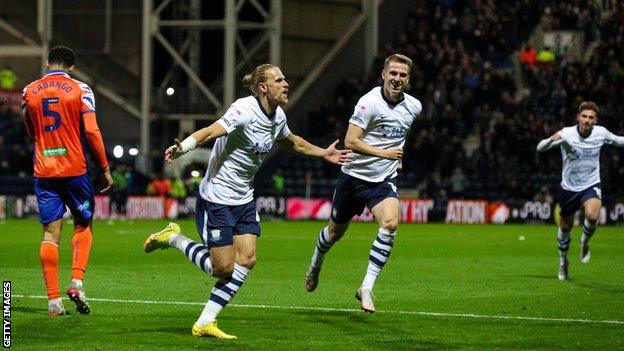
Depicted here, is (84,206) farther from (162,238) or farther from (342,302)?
(342,302)

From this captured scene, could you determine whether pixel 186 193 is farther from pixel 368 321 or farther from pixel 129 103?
pixel 368 321

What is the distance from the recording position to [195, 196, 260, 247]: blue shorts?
466 inches

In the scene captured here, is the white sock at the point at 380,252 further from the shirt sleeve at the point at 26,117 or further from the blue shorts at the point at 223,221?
the shirt sleeve at the point at 26,117

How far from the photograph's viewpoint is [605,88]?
40.0 m

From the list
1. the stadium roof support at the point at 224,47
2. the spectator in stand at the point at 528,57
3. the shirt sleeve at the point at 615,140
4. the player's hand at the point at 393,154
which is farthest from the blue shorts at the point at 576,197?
the stadium roof support at the point at 224,47

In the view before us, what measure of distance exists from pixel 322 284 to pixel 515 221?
23325 millimetres

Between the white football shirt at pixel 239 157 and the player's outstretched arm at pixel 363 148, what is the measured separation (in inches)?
68.6

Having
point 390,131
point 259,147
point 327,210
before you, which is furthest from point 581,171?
point 327,210

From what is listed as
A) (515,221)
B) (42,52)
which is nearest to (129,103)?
(42,52)

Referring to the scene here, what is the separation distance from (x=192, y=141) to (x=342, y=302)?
436 centimetres

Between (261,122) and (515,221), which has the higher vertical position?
(261,122)

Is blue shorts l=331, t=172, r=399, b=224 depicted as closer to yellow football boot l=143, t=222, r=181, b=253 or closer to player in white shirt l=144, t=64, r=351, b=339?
yellow football boot l=143, t=222, r=181, b=253

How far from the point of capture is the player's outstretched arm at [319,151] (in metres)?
12.6

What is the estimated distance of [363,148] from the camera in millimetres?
13844
